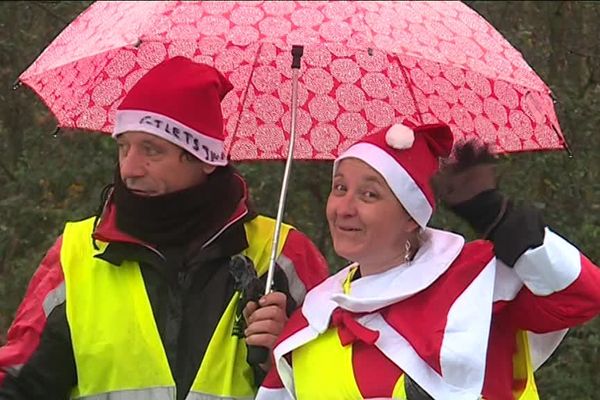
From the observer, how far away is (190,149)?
326 cm

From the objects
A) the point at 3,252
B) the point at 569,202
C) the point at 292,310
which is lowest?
the point at 3,252

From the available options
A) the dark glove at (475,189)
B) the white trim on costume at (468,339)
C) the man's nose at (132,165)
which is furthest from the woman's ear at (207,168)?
the white trim on costume at (468,339)

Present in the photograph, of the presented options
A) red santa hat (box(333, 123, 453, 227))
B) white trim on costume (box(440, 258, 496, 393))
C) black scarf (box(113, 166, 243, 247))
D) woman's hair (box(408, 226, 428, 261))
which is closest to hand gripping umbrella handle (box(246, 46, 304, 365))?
black scarf (box(113, 166, 243, 247))

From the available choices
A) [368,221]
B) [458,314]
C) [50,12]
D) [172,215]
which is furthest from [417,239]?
[50,12]

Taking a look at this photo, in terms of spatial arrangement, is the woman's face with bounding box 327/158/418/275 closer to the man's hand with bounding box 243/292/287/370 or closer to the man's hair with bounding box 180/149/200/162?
the man's hand with bounding box 243/292/287/370

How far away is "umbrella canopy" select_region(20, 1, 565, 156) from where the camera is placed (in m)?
3.09

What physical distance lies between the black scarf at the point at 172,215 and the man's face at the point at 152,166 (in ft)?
0.09

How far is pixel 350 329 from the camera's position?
3090 millimetres

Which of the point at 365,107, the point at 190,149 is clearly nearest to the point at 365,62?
the point at 365,107

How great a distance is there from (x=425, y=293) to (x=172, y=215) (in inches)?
26.3

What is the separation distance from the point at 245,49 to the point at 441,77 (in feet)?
1.92

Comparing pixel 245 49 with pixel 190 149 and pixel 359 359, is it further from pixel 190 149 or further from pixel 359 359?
pixel 359 359

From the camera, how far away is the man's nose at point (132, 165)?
323cm

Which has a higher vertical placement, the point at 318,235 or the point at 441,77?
the point at 441,77
